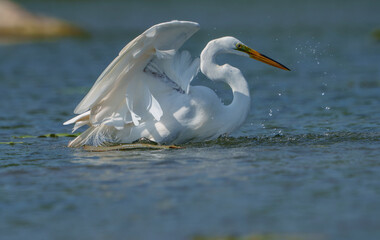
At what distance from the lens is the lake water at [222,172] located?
5793 millimetres

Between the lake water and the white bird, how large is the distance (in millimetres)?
326

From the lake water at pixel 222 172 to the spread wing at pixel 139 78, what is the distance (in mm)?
525

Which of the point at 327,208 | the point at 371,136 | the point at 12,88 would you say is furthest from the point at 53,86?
the point at 327,208

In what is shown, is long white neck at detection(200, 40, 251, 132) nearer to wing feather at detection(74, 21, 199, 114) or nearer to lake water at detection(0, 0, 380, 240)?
lake water at detection(0, 0, 380, 240)

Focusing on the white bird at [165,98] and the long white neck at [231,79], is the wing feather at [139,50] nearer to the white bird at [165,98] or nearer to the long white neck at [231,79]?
the white bird at [165,98]

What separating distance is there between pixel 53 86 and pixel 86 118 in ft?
25.6

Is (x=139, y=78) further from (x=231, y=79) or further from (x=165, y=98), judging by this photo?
(x=231, y=79)

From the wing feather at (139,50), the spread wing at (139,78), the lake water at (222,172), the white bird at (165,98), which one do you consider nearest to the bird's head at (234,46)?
the white bird at (165,98)

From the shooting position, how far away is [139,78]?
8.97m

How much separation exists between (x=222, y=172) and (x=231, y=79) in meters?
2.04

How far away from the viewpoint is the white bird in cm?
877

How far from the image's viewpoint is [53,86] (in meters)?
17.1

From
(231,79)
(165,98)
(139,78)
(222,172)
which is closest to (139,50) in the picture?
(139,78)

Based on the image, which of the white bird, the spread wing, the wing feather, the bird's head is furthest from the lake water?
the bird's head
